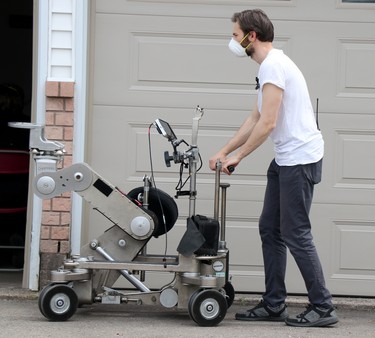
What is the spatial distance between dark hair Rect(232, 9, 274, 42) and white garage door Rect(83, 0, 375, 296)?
97 centimetres

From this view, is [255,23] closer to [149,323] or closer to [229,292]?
[229,292]

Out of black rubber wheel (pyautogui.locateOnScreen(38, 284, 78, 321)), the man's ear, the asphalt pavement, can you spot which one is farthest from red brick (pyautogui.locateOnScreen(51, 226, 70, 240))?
the man's ear

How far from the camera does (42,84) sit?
6.79m

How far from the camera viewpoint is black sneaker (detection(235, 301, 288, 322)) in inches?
246

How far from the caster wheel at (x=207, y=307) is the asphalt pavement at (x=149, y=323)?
0.05 meters

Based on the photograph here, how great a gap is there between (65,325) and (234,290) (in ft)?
4.38

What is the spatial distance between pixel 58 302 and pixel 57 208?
0.99m

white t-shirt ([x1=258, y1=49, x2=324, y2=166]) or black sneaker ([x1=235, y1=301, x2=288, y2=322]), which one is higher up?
white t-shirt ([x1=258, y1=49, x2=324, y2=166])

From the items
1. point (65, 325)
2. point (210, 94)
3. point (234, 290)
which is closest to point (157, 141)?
point (210, 94)

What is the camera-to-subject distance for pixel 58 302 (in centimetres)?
595

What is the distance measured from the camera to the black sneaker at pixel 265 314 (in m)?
6.25

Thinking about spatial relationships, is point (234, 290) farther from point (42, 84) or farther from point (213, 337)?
point (42, 84)

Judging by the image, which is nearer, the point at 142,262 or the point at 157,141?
the point at 142,262

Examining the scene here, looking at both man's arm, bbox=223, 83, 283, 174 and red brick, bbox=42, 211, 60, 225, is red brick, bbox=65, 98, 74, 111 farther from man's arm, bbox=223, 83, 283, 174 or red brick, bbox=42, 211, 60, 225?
man's arm, bbox=223, 83, 283, 174
